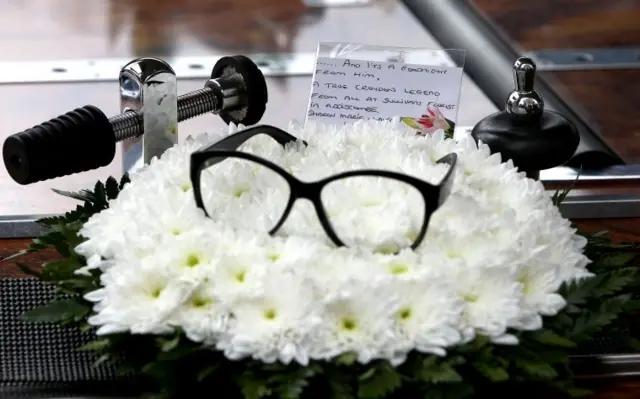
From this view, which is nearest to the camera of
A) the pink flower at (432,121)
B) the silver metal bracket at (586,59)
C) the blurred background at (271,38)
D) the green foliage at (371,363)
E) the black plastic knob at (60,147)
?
the green foliage at (371,363)

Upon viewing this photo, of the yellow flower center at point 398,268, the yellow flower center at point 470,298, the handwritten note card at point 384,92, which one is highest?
the handwritten note card at point 384,92

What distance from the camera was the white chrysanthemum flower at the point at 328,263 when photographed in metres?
0.73

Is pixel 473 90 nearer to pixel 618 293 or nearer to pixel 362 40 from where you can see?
pixel 362 40

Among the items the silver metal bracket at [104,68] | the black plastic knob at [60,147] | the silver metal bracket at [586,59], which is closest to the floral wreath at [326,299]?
the black plastic knob at [60,147]

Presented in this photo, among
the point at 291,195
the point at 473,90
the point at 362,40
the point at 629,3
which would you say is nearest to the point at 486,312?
the point at 291,195

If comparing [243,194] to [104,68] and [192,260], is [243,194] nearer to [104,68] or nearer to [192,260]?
[192,260]

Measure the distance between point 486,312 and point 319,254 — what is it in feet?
0.37

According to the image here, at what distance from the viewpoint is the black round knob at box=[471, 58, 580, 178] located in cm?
104

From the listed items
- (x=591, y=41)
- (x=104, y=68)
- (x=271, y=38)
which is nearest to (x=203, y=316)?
(x=104, y=68)

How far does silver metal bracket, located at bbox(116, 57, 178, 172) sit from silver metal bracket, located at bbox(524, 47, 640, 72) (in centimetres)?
86

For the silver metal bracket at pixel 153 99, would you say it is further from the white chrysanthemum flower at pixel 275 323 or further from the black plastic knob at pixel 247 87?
the white chrysanthemum flower at pixel 275 323

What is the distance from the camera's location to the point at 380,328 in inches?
28.6

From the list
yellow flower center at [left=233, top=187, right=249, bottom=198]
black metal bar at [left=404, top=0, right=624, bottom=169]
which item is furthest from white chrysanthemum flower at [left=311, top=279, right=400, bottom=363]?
black metal bar at [left=404, top=0, right=624, bottom=169]

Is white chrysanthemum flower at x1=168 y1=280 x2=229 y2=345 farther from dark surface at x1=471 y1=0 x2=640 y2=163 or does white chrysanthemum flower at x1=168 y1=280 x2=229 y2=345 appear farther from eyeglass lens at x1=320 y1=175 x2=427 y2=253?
dark surface at x1=471 y1=0 x2=640 y2=163
